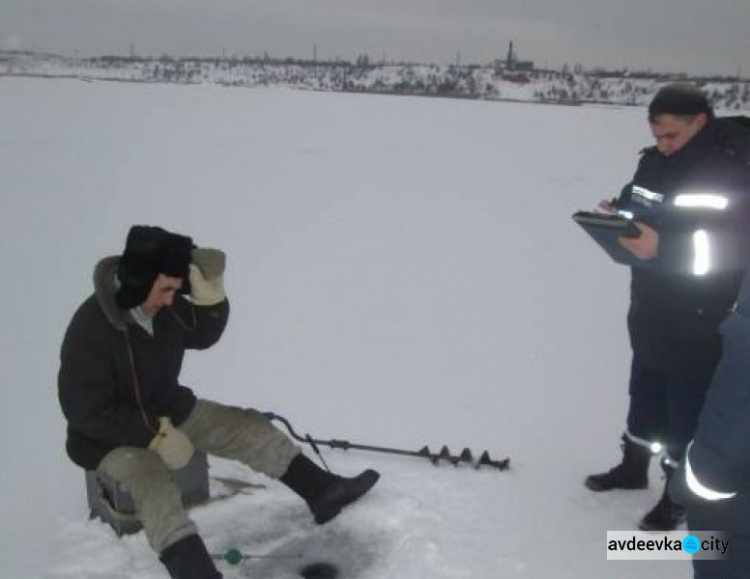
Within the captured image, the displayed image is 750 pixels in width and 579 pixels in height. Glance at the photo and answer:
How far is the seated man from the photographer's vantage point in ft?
7.66

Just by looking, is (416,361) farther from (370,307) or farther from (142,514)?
(142,514)

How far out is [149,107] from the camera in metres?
22.4

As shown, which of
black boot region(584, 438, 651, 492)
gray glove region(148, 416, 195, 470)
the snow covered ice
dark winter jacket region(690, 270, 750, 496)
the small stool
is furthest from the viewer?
black boot region(584, 438, 651, 492)

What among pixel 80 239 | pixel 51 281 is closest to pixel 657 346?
pixel 51 281

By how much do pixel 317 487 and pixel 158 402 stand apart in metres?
0.72

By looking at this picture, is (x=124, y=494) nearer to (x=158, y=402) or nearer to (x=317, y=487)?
(x=158, y=402)

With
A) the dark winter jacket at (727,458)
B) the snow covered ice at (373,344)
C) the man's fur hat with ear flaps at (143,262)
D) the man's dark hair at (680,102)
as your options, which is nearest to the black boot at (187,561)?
the snow covered ice at (373,344)

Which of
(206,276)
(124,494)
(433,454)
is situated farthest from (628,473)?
(124,494)

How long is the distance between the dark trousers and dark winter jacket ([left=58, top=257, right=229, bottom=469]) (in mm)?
1946

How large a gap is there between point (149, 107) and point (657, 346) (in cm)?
2238

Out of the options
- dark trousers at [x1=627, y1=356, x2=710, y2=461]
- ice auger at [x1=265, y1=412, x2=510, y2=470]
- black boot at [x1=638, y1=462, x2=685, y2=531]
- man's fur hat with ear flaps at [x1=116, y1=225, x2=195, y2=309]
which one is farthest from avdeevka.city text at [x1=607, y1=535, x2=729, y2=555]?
man's fur hat with ear flaps at [x1=116, y1=225, x2=195, y2=309]

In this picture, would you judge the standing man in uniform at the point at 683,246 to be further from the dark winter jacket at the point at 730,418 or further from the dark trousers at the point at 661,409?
the dark winter jacket at the point at 730,418

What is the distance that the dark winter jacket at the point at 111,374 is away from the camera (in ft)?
7.70

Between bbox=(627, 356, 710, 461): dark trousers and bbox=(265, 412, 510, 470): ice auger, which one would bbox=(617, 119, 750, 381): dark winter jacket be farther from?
bbox=(265, 412, 510, 470): ice auger
